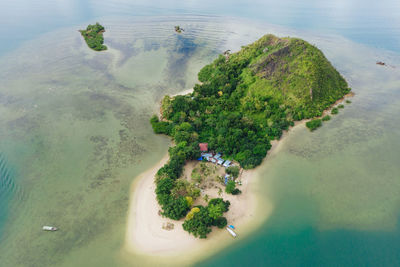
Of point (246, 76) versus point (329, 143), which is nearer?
point (329, 143)

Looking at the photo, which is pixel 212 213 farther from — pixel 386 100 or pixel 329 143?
pixel 386 100

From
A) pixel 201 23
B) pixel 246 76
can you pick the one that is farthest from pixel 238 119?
pixel 201 23

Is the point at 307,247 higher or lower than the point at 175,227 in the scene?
lower

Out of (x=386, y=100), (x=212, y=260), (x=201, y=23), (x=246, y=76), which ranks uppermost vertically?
(x=201, y=23)

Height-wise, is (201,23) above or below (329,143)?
above

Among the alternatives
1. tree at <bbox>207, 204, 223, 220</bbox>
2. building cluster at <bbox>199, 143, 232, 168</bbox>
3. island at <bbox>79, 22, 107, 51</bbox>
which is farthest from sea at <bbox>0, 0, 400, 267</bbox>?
building cluster at <bbox>199, 143, 232, 168</bbox>

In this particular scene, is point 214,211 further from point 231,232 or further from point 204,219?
point 231,232

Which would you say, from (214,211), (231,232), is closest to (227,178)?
(214,211)
